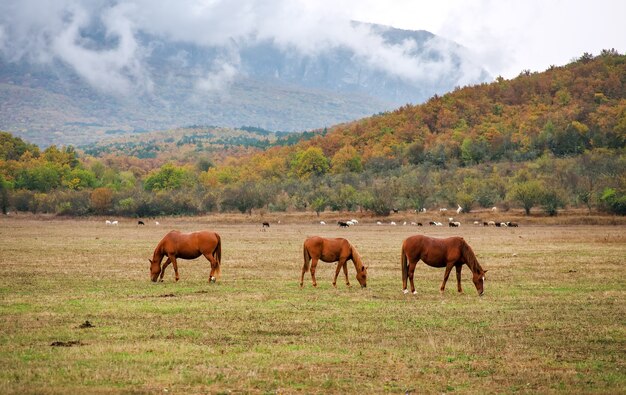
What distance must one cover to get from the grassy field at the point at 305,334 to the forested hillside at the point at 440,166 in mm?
68958

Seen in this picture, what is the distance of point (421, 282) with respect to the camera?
26.9 m

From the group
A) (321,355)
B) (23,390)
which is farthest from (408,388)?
(23,390)

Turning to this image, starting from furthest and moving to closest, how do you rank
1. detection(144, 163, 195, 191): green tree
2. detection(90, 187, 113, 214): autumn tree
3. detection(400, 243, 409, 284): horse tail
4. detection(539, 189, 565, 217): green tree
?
detection(144, 163, 195, 191): green tree, detection(90, 187, 113, 214): autumn tree, detection(539, 189, 565, 217): green tree, detection(400, 243, 409, 284): horse tail

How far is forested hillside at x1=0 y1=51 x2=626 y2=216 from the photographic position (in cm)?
10981

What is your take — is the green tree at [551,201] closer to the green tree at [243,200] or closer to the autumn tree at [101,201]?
the green tree at [243,200]

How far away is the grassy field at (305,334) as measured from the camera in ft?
39.8

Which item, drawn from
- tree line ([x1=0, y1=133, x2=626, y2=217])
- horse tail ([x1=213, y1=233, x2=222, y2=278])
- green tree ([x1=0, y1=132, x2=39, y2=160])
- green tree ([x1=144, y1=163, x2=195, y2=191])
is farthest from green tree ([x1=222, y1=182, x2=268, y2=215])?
green tree ([x1=0, y1=132, x2=39, y2=160])

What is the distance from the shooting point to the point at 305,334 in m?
16.1

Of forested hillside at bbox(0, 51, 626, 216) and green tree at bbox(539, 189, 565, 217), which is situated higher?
forested hillside at bbox(0, 51, 626, 216)

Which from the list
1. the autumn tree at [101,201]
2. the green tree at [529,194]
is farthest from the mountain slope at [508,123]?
the autumn tree at [101,201]

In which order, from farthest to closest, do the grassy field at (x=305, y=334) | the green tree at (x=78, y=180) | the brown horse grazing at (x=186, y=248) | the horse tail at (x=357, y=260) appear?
the green tree at (x=78, y=180) < the brown horse grazing at (x=186, y=248) < the horse tail at (x=357, y=260) < the grassy field at (x=305, y=334)

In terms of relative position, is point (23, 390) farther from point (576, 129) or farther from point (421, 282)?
point (576, 129)

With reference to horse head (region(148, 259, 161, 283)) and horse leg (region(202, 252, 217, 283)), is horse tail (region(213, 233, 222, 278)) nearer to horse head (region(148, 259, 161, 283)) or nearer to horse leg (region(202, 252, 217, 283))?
horse leg (region(202, 252, 217, 283))

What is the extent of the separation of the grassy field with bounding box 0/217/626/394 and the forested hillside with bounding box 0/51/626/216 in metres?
69.0
